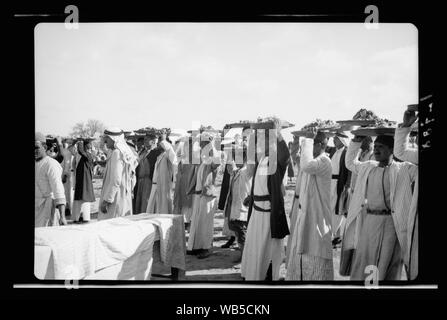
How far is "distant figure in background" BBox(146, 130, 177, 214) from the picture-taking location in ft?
20.9

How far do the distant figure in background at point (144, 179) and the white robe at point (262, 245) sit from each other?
2.90 metres

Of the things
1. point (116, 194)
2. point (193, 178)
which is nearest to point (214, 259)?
point (193, 178)

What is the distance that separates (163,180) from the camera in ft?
21.0

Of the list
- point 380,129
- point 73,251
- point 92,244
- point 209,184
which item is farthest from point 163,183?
point 380,129

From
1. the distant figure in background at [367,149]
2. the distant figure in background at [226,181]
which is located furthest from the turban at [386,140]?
the distant figure in background at [226,181]

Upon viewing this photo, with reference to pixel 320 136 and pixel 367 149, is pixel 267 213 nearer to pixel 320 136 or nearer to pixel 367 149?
pixel 320 136

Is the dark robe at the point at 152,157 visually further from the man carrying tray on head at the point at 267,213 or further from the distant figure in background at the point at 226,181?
the man carrying tray on head at the point at 267,213

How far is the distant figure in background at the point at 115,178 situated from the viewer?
5.60 m

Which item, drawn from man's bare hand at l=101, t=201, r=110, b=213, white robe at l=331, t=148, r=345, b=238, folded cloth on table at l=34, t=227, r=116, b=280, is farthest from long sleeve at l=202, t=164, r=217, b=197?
folded cloth on table at l=34, t=227, r=116, b=280

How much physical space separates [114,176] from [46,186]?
1.12 metres

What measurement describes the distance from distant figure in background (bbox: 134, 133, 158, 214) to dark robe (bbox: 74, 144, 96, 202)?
79cm

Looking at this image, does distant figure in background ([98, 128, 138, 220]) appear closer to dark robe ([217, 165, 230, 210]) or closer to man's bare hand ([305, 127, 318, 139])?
dark robe ([217, 165, 230, 210])
